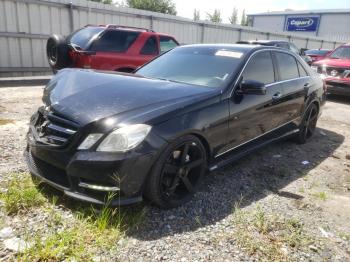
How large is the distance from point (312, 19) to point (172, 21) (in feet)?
111

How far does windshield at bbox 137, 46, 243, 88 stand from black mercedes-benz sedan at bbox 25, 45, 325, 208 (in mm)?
12

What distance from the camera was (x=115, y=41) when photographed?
771 cm

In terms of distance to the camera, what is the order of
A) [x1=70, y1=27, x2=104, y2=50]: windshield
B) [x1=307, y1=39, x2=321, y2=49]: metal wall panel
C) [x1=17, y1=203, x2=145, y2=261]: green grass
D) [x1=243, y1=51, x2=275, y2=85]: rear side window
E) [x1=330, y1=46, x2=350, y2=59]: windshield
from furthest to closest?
[x1=307, y1=39, x2=321, y2=49]: metal wall panel → [x1=330, y1=46, x2=350, y2=59]: windshield → [x1=70, y1=27, x2=104, y2=50]: windshield → [x1=243, y1=51, x2=275, y2=85]: rear side window → [x1=17, y1=203, x2=145, y2=261]: green grass

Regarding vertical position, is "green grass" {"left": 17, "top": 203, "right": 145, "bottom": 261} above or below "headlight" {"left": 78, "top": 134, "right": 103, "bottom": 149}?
below

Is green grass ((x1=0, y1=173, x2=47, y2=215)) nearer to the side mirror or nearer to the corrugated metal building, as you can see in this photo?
the side mirror

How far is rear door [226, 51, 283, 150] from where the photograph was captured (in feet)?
11.5

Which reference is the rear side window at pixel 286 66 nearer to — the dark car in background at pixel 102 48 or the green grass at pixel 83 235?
the green grass at pixel 83 235

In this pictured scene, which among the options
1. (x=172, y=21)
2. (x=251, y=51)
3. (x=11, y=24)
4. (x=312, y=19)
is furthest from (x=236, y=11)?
(x=251, y=51)

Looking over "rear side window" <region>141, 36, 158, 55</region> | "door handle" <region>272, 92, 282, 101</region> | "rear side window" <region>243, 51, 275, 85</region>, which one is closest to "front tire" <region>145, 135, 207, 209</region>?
"rear side window" <region>243, 51, 275, 85</region>

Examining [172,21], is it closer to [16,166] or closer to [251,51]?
[251,51]

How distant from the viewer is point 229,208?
10.2 ft

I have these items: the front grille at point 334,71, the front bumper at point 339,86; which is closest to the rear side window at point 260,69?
the front bumper at point 339,86

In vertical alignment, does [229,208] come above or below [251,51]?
below

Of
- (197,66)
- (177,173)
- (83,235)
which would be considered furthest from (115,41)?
(83,235)
